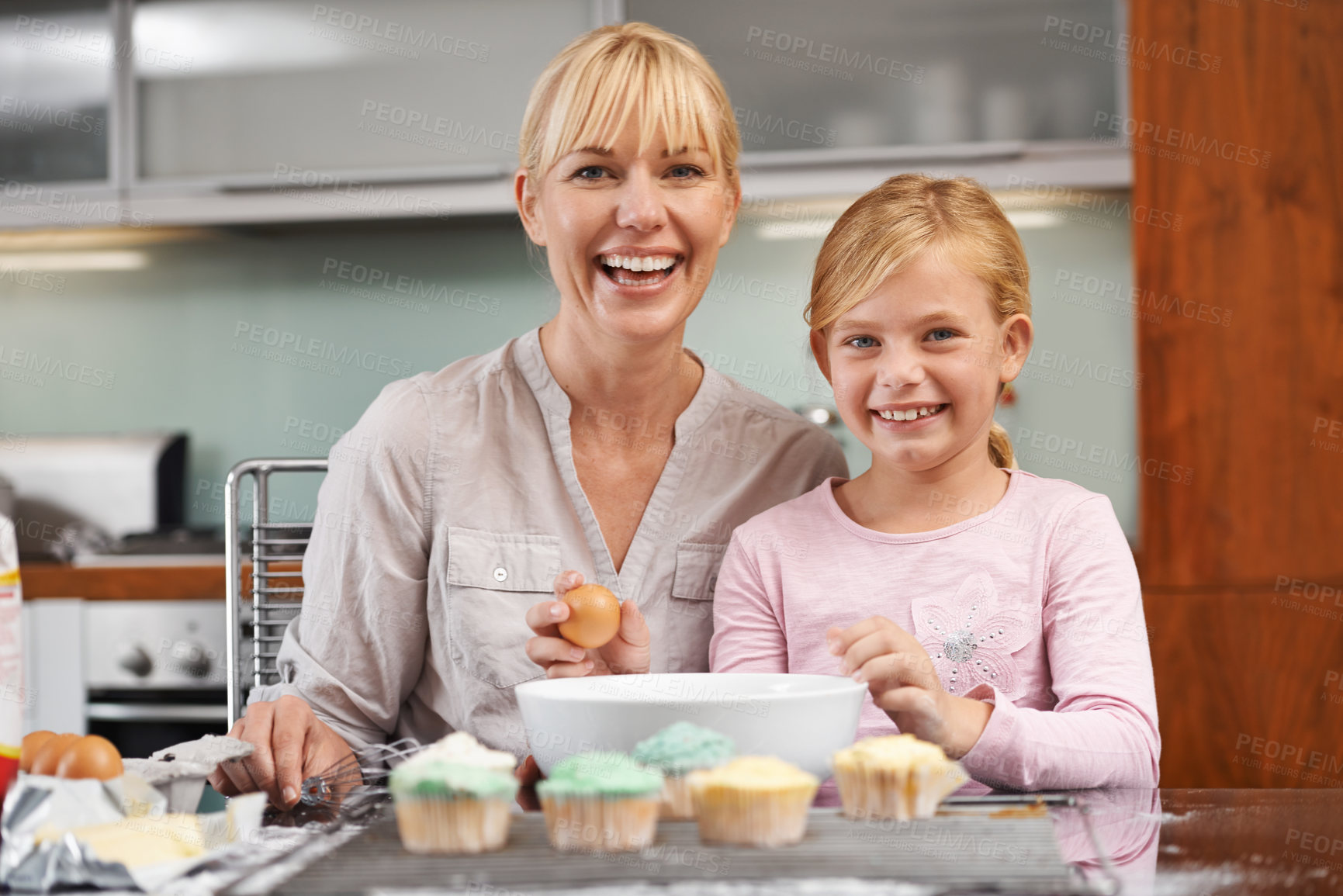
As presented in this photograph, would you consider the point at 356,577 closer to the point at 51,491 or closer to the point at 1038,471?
the point at 1038,471

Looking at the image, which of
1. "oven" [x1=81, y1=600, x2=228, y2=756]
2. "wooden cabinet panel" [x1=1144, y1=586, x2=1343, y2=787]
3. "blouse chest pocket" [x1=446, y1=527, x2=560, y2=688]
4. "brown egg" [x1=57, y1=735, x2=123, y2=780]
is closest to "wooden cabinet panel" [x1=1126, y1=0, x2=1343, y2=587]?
"wooden cabinet panel" [x1=1144, y1=586, x2=1343, y2=787]

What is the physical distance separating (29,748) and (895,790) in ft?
1.59

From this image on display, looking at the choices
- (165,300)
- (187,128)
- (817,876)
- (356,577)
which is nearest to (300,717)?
(356,577)

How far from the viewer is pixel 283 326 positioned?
308cm

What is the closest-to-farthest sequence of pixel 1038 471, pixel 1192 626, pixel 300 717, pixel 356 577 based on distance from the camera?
pixel 300 717, pixel 356 577, pixel 1192 626, pixel 1038 471

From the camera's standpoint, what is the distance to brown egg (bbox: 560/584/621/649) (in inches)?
35.6

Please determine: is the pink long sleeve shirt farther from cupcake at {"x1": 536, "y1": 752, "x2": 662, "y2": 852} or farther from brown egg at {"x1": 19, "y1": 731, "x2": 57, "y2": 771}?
brown egg at {"x1": 19, "y1": 731, "x2": 57, "y2": 771}

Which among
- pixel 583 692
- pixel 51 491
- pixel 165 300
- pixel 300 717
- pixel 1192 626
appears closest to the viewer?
pixel 583 692

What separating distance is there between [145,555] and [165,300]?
2.99 ft

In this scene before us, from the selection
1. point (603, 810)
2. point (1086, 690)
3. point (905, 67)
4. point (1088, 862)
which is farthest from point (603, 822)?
point (905, 67)

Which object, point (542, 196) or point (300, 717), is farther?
point (542, 196)

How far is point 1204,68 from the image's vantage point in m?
2.23

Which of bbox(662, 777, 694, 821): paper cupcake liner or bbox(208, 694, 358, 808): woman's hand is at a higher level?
bbox(662, 777, 694, 821): paper cupcake liner

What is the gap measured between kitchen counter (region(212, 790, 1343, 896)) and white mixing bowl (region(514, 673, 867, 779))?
0.05m
